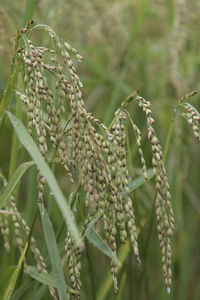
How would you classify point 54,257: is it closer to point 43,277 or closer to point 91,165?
point 43,277

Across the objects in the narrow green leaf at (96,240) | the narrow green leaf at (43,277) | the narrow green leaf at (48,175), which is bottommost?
the narrow green leaf at (43,277)

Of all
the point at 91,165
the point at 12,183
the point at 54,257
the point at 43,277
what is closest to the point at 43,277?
the point at 43,277

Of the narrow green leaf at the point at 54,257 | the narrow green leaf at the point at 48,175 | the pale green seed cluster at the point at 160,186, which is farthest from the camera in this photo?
the narrow green leaf at the point at 54,257

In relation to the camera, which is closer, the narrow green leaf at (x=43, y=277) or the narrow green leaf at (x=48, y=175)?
the narrow green leaf at (x=48, y=175)

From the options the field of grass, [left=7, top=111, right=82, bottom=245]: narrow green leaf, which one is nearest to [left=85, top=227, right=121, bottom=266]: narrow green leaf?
the field of grass

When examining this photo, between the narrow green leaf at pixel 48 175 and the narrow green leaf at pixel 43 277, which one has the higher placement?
the narrow green leaf at pixel 48 175

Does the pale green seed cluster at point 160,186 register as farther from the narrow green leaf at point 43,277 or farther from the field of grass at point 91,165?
the narrow green leaf at point 43,277

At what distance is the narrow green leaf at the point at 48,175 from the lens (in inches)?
30.7

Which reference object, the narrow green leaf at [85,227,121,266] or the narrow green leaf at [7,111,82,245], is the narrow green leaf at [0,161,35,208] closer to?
the narrow green leaf at [7,111,82,245]

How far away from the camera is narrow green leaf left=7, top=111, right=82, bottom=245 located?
0.78 metres

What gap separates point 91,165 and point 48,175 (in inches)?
4.1

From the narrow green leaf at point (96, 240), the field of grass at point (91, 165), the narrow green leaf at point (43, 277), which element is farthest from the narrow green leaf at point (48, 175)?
the narrow green leaf at point (43, 277)

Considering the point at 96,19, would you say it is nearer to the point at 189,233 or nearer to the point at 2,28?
the point at 2,28

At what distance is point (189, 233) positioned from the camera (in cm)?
229
